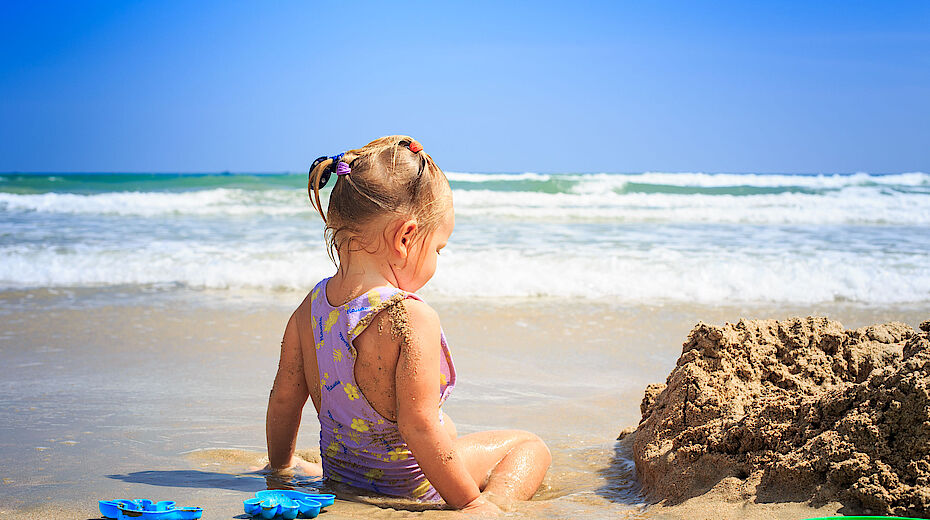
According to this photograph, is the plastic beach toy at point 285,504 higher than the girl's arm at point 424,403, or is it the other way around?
the girl's arm at point 424,403

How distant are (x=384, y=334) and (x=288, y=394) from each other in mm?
464

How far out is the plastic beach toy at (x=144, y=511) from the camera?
61.9 inches

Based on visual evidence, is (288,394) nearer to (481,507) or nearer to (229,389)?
(481,507)

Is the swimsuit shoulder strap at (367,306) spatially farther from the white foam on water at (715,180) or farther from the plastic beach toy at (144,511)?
the white foam on water at (715,180)

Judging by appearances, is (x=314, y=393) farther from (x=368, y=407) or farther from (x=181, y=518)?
(x=181, y=518)

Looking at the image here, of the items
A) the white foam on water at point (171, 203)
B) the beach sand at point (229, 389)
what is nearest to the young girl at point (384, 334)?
the beach sand at point (229, 389)

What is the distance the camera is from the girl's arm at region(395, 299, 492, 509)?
175 cm

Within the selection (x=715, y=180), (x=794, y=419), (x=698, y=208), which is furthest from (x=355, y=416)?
(x=715, y=180)

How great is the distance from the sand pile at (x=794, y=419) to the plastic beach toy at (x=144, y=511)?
118 cm

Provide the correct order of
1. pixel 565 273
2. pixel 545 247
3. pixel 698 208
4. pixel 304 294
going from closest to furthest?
pixel 304 294 → pixel 565 273 → pixel 545 247 → pixel 698 208

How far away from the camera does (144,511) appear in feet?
5.16

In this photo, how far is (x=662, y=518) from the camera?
1787 millimetres

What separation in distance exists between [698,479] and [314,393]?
1.05m

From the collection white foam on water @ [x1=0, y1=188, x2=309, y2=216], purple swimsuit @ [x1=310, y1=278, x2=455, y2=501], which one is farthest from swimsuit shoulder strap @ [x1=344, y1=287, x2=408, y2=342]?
white foam on water @ [x1=0, y1=188, x2=309, y2=216]
